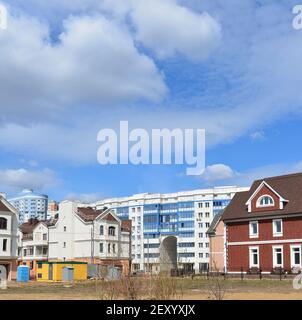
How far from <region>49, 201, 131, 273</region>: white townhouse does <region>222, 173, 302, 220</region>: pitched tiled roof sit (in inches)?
939

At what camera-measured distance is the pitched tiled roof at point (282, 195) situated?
45.5 meters

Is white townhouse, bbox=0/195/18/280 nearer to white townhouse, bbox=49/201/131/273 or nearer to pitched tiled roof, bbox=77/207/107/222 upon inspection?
white townhouse, bbox=49/201/131/273

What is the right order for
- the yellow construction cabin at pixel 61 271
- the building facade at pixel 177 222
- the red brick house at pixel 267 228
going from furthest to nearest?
the building facade at pixel 177 222 → the yellow construction cabin at pixel 61 271 → the red brick house at pixel 267 228

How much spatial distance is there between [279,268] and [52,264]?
21.5 meters

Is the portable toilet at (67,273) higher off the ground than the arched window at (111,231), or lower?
lower

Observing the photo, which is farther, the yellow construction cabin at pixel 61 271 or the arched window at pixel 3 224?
the arched window at pixel 3 224

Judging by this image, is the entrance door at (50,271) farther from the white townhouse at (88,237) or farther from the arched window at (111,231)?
the arched window at (111,231)

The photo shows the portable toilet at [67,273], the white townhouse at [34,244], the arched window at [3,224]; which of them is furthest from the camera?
the white townhouse at [34,244]

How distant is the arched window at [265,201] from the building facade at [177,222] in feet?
218

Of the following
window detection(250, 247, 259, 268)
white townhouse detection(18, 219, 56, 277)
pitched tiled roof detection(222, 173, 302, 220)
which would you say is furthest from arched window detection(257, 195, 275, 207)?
white townhouse detection(18, 219, 56, 277)

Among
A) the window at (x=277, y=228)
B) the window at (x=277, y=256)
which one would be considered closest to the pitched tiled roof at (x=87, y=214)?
the window at (x=277, y=228)

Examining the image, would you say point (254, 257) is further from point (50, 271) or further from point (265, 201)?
point (50, 271)

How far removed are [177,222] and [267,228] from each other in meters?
77.4
